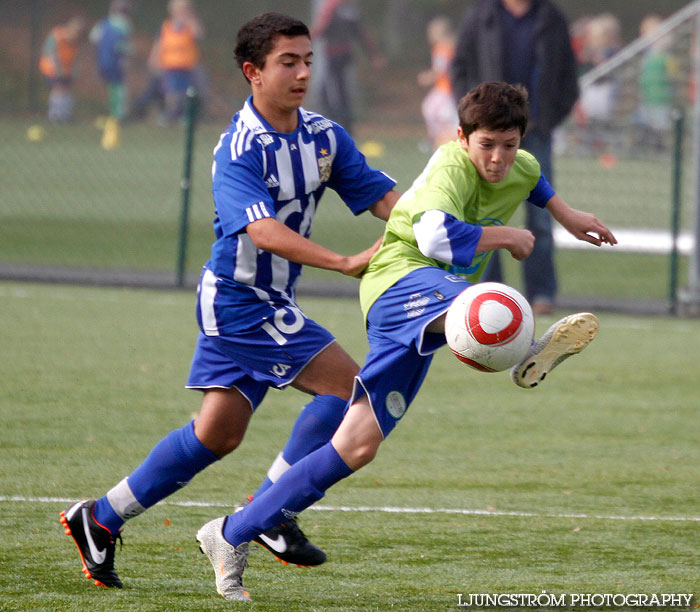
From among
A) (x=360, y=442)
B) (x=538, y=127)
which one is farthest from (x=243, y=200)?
(x=538, y=127)

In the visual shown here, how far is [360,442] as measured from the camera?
3.71 m

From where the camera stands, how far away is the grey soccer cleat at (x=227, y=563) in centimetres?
372

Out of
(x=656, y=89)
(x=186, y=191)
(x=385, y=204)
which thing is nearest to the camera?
(x=385, y=204)

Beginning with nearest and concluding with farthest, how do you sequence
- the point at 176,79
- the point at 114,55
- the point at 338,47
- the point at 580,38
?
the point at 338,47
the point at 176,79
the point at 114,55
the point at 580,38

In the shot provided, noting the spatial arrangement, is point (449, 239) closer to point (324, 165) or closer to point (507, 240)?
point (507, 240)

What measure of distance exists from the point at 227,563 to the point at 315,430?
564 millimetres

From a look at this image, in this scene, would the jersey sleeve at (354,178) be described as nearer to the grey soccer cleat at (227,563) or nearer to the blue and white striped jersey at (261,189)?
the blue and white striped jersey at (261,189)

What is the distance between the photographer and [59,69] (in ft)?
88.9

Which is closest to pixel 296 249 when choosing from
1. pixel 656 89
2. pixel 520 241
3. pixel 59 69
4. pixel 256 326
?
pixel 256 326

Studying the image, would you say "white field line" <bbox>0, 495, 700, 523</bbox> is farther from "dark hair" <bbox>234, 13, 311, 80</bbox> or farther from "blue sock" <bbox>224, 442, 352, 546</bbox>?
"dark hair" <bbox>234, 13, 311, 80</bbox>

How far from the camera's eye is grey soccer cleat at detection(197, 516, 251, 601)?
12.2ft

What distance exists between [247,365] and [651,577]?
1365 millimetres

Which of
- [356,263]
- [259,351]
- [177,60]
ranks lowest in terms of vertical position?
[259,351]

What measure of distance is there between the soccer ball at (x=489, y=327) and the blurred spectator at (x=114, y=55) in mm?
24181
